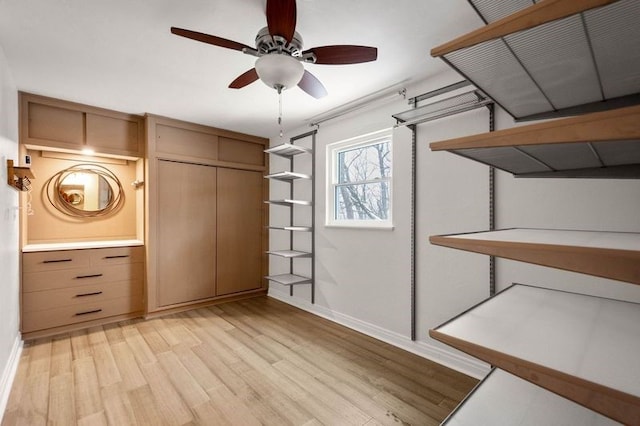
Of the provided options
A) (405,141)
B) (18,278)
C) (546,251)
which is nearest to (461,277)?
(405,141)

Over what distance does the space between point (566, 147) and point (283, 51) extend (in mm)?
1581

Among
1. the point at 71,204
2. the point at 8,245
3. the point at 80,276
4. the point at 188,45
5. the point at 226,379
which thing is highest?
the point at 188,45

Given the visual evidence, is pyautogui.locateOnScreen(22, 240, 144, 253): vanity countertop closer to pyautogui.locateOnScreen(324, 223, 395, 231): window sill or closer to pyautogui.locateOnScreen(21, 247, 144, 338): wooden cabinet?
pyautogui.locateOnScreen(21, 247, 144, 338): wooden cabinet

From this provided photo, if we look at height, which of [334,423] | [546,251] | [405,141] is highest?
[405,141]

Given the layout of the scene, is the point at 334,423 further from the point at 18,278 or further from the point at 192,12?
the point at 18,278

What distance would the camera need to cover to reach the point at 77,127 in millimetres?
3309

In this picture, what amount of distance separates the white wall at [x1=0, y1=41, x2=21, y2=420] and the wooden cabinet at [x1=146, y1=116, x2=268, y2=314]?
3.70 feet

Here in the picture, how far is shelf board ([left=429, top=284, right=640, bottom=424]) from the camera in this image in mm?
573

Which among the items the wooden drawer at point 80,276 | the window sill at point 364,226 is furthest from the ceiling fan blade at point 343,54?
the wooden drawer at point 80,276

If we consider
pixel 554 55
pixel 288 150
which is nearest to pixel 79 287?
pixel 288 150

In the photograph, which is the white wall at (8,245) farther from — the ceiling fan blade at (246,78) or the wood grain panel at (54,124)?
the ceiling fan blade at (246,78)

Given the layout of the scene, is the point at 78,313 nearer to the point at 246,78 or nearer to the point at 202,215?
the point at 202,215

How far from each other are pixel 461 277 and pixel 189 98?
123 inches

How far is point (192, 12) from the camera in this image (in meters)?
1.78
